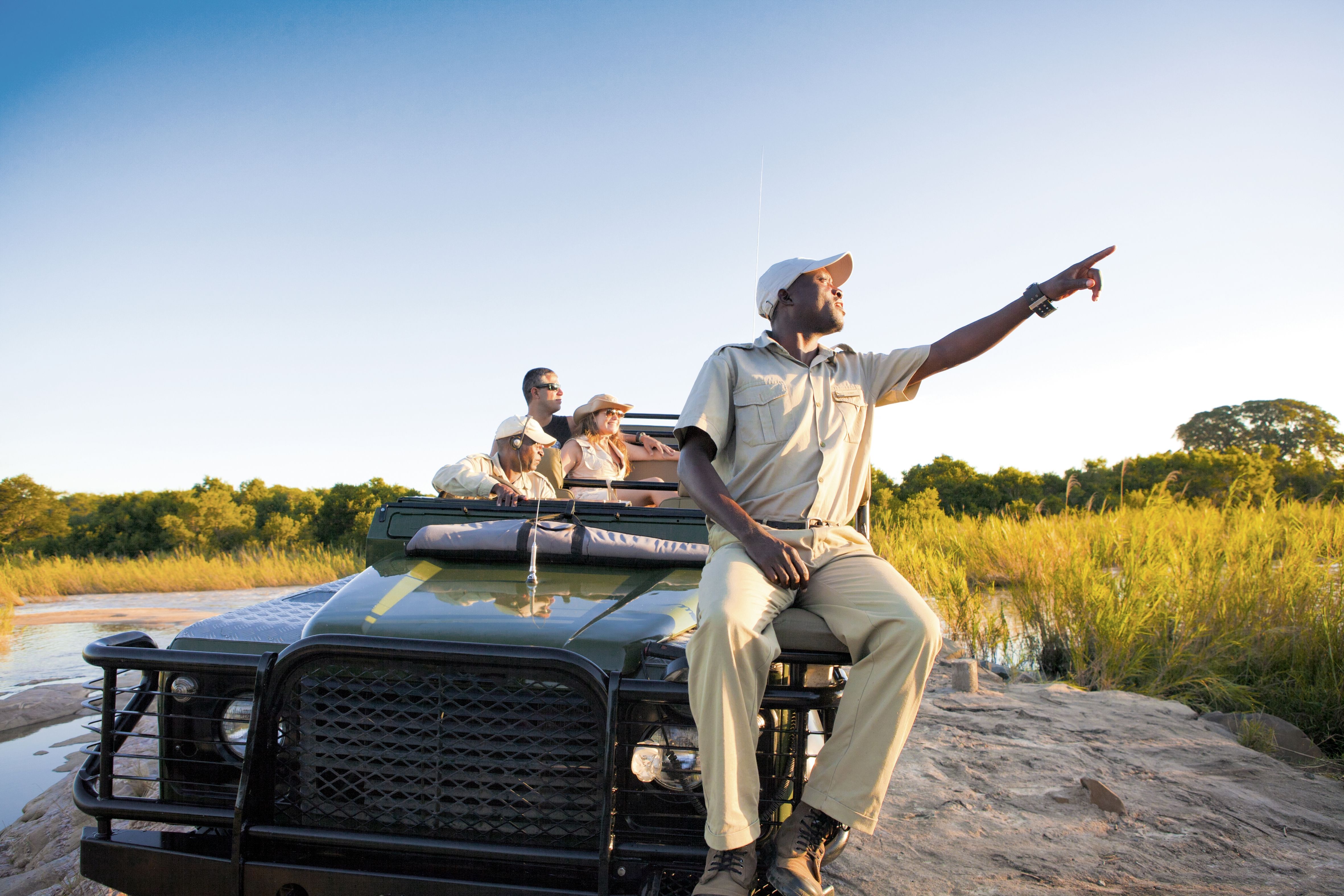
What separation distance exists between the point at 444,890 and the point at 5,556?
18961 millimetres

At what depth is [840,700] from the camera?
7.20 ft

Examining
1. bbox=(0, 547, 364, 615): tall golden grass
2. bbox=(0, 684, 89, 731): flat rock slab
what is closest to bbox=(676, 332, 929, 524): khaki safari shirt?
bbox=(0, 684, 89, 731): flat rock slab

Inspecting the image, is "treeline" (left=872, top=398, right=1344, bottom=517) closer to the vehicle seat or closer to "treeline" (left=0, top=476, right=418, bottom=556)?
the vehicle seat

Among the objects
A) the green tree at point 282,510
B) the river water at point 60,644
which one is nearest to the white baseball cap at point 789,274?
the river water at point 60,644

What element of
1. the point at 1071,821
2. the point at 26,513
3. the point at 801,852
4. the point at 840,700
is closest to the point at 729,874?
the point at 801,852

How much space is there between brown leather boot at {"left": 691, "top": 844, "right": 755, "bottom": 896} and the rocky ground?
1135 mm

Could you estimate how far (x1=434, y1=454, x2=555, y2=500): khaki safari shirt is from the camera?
4.33 m

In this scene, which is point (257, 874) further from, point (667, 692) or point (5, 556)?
point (5, 556)

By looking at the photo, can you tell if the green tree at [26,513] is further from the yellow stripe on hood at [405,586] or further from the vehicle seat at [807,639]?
the vehicle seat at [807,639]

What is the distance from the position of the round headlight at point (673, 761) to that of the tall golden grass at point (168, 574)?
12.8 metres

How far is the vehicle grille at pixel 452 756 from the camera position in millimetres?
2162

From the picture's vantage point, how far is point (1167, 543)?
7469mm

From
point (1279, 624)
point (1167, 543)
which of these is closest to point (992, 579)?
point (1167, 543)

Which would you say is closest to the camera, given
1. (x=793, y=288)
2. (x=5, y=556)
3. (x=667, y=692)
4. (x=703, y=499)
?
(x=667, y=692)
